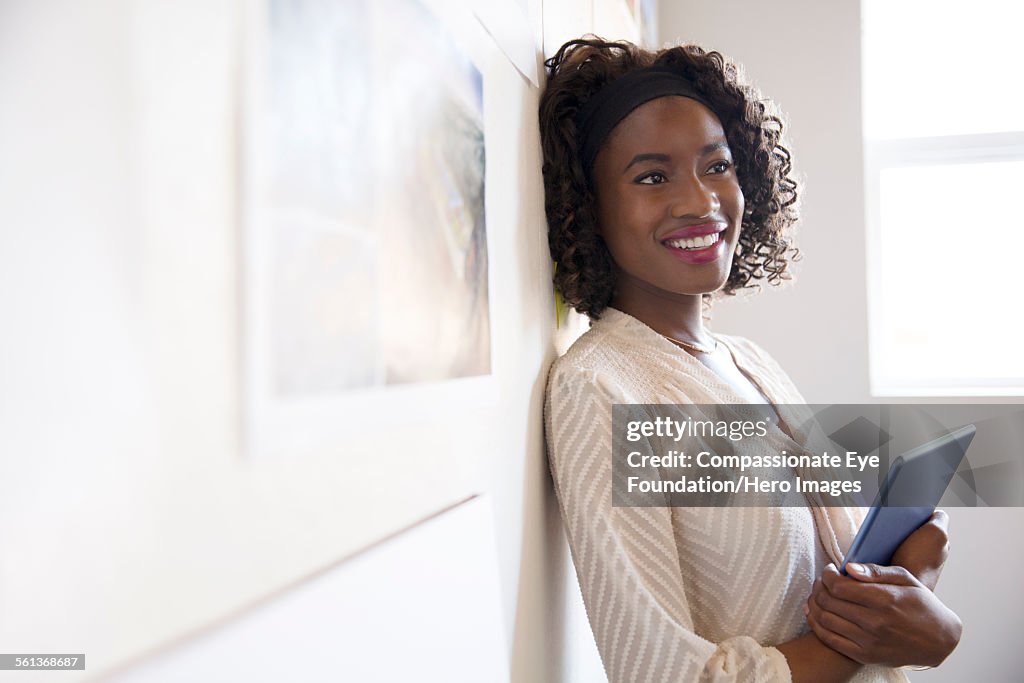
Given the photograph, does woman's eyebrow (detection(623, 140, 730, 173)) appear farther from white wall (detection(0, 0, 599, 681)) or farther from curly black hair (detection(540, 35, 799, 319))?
white wall (detection(0, 0, 599, 681))

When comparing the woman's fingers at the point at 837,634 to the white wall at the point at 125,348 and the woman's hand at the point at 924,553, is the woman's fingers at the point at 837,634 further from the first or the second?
the white wall at the point at 125,348

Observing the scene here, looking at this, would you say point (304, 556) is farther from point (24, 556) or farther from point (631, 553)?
point (631, 553)

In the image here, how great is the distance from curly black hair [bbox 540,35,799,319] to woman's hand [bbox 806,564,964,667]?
0.44m

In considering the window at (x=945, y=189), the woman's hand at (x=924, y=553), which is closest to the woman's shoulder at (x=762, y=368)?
the woman's hand at (x=924, y=553)

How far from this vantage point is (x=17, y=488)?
8.2 inches

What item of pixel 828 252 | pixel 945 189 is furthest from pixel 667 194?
pixel 945 189

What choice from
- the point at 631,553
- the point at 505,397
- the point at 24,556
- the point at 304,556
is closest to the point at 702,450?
the point at 631,553

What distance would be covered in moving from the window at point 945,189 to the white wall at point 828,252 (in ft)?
0.61

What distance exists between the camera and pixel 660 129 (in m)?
0.93

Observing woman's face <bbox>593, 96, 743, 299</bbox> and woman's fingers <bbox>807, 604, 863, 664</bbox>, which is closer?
woman's fingers <bbox>807, 604, 863, 664</bbox>

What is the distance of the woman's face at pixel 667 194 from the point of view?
3.07 feet

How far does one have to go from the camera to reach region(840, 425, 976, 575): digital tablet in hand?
79cm

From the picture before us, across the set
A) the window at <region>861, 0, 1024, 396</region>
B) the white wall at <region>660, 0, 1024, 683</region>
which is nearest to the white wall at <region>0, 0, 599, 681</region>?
the white wall at <region>660, 0, 1024, 683</region>

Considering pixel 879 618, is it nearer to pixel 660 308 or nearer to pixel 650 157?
pixel 660 308
